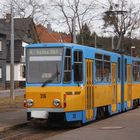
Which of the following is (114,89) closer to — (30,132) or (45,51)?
(45,51)

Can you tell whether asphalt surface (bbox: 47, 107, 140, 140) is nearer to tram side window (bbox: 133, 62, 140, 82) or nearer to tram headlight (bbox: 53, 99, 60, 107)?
tram headlight (bbox: 53, 99, 60, 107)

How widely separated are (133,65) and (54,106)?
12228mm

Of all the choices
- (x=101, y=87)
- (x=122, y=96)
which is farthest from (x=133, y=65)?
(x=101, y=87)

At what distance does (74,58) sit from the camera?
19.3m

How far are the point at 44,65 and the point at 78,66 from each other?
4.03ft

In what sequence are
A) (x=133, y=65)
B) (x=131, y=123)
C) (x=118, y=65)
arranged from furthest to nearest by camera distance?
1. (x=133, y=65)
2. (x=118, y=65)
3. (x=131, y=123)

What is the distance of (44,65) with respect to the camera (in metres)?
19.2

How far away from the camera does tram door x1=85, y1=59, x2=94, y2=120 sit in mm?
20344

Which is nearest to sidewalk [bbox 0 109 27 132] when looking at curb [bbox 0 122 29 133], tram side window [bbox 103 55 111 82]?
curb [bbox 0 122 29 133]

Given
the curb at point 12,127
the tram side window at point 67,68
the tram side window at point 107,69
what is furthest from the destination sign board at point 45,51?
the tram side window at point 107,69

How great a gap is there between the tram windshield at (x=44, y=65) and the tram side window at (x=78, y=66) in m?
0.64

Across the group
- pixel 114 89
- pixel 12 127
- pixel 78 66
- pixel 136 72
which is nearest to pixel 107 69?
pixel 114 89

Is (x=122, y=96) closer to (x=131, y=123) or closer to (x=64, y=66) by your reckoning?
(x=131, y=123)

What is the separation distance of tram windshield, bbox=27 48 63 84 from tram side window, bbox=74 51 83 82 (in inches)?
25.1
